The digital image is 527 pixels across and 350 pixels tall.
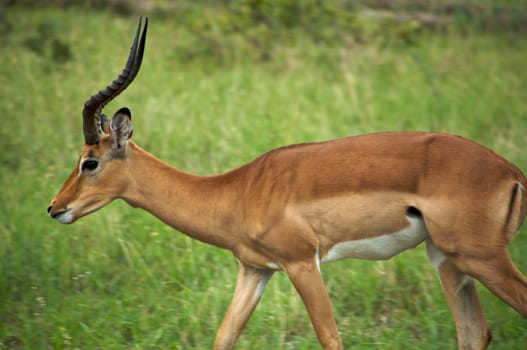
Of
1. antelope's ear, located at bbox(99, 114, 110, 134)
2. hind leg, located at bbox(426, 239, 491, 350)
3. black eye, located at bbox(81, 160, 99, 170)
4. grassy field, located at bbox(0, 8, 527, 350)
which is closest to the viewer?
hind leg, located at bbox(426, 239, 491, 350)

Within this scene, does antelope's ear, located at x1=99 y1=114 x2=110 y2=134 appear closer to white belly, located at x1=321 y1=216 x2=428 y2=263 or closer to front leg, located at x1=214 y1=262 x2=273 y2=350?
front leg, located at x1=214 y1=262 x2=273 y2=350

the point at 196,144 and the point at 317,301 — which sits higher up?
the point at 196,144

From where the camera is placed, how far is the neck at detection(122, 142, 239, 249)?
436 centimetres

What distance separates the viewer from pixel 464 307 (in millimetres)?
4336

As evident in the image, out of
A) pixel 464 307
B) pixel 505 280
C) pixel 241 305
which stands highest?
pixel 505 280

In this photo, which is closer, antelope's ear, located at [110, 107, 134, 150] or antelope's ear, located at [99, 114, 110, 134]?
antelope's ear, located at [110, 107, 134, 150]

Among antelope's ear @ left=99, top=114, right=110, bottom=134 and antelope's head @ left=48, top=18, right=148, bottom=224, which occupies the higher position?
antelope's ear @ left=99, top=114, right=110, bottom=134

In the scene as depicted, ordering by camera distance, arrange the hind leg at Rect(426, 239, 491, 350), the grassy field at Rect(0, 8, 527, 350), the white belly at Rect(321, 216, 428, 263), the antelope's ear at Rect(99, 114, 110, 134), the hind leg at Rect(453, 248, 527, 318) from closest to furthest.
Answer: the hind leg at Rect(453, 248, 527, 318)
the white belly at Rect(321, 216, 428, 263)
the hind leg at Rect(426, 239, 491, 350)
the antelope's ear at Rect(99, 114, 110, 134)
the grassy field at Rect(0, 8, 527, 350)

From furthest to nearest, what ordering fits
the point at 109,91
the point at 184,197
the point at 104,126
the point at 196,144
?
the point at 196,144, the point at 104,126, the point at 184,197, the point at 109,91

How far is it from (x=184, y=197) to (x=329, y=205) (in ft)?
2.67

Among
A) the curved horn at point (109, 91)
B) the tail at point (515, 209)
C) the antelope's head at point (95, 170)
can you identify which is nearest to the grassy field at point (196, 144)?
the antelope's head at point (95, 170)

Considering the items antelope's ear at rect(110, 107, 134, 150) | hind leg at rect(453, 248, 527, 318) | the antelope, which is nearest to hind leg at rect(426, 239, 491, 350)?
the antelope

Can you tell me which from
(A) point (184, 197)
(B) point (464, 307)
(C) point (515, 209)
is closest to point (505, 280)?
(C) point (515, 209)

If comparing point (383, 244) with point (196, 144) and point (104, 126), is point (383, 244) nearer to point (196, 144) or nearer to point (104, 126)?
point (104, 126)
